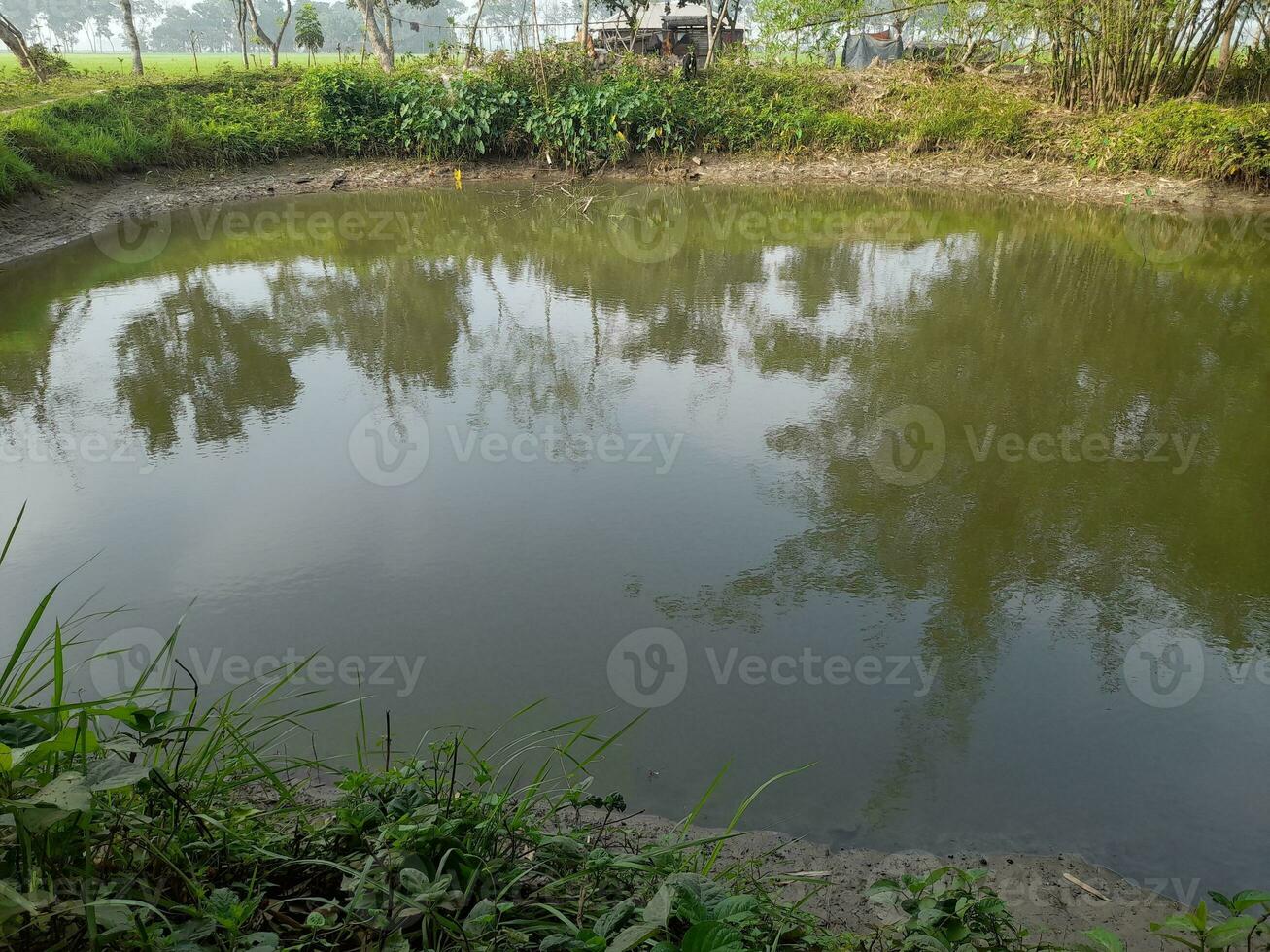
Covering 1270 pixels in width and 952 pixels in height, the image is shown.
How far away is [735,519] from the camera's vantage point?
3.74 meters

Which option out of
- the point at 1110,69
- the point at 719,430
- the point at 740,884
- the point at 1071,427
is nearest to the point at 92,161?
the point at 719,430

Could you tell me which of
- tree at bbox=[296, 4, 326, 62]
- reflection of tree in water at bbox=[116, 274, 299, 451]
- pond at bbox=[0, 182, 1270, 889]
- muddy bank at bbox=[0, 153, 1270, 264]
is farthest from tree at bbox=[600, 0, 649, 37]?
reflection of tree in water at bbox=[116, 274, 299, 451]

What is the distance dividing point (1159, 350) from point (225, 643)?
5.58m

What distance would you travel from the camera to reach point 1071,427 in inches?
179

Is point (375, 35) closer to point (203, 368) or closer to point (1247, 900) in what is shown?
point (203, 368)

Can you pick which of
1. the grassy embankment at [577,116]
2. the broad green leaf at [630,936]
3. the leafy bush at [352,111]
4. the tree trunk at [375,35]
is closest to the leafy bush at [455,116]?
the grassy embankment at [577,116]

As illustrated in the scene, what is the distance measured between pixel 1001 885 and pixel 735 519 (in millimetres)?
1877

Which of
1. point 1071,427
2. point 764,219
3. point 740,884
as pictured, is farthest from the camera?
point 764,219

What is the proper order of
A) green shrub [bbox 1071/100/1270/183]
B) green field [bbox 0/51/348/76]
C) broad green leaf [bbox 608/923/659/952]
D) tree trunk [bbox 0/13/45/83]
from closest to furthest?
1. broad green leaf [bbox 608/923/659/952]
2. green shrub [bbox 1071/100/1270/183]
3. tree trunk [bbox 0/13/45/83]
4. green field [bbox 0/51/348/76]

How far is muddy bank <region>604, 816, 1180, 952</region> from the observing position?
1976 mm

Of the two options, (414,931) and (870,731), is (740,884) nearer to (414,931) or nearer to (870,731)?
(414,931)

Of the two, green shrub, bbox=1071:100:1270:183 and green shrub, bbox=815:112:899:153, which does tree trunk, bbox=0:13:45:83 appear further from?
green shrub, bbox=1071:100:1270:183

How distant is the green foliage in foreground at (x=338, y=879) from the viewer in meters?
1.27

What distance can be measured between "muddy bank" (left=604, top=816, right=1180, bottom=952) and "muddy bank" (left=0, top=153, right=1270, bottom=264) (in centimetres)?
876
